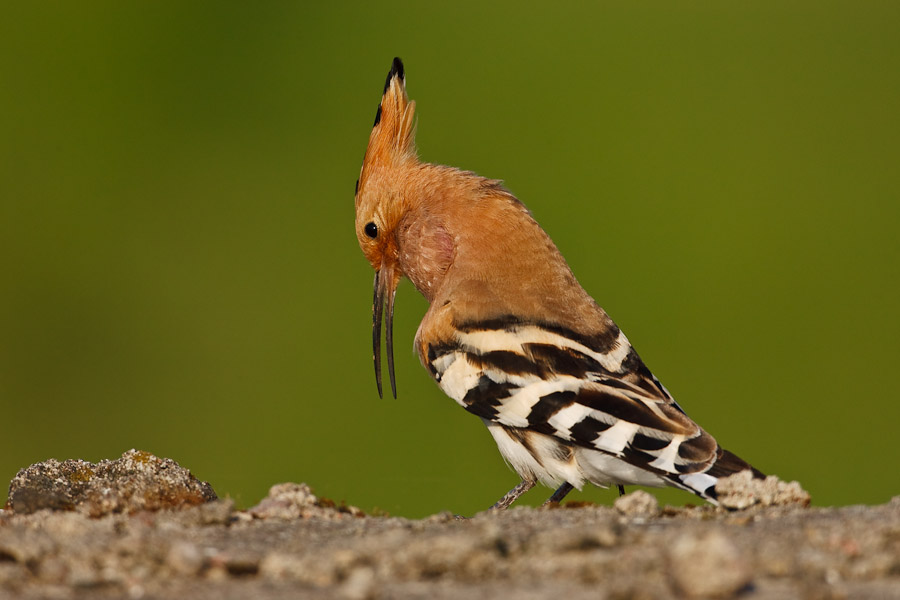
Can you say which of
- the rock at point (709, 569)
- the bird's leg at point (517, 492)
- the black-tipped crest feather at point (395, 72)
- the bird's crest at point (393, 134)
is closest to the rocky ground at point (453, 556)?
the rock at point (709, 569)

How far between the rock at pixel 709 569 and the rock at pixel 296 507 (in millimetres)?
1617

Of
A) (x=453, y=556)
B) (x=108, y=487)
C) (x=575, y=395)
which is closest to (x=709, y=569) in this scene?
(x=453, y=556)

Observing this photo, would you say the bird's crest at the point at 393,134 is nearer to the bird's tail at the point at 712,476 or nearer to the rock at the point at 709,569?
the bird's tail at the point at 712,476

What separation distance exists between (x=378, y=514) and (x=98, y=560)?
1340 mm

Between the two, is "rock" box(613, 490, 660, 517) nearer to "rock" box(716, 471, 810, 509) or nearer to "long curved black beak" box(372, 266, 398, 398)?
"rock" box(716, 471, 810, 509)

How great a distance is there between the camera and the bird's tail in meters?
4.32

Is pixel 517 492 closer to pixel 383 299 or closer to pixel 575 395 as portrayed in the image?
pixel 575 395

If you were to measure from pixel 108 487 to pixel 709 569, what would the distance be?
246cm

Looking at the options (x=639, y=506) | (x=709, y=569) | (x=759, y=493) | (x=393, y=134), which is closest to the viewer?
(x=709, y=569)

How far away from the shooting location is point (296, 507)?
403 cm

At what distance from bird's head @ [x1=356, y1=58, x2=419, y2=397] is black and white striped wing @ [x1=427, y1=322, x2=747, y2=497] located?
3.47ft

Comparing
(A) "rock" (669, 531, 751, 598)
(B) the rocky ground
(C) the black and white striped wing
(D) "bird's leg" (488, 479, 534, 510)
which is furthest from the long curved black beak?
(A) "rock" (669, 531, 751, 598)

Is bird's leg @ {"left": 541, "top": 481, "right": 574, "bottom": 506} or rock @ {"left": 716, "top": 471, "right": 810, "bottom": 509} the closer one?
rock @ {"left": 716, "top": 471, "right": 810, "bottom": 509}

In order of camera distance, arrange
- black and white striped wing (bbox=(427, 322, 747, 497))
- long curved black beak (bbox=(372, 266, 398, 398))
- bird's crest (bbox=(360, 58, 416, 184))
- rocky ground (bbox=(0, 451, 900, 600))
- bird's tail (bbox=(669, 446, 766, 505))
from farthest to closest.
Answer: long curved black beak (bbox=(372, 266, 398, 398))
bird's crest (bbox=(360, 58, 416, 184))
black and white striped wing (bbox=(427, 322, 747, 497))
bird's tail (bbox=(669, 446, 766, 505))
rocky ground (bbox=(0, 451, 900, 600))
